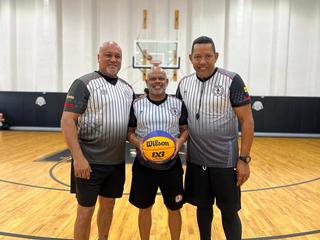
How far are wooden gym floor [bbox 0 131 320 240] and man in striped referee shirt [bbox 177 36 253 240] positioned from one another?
0.85 metres

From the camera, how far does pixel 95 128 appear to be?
Answer: 2.44 meters

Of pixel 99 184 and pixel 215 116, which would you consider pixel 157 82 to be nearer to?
pixel 215 116

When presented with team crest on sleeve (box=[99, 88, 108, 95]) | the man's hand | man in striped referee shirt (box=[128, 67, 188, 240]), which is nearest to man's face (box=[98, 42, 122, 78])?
team crest on sleeve (box=[99, 88, 108, 95])

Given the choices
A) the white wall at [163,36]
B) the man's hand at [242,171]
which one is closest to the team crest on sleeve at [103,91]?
the man's hand at [242,171]

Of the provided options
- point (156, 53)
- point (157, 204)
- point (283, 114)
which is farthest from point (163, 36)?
point (157, 204)

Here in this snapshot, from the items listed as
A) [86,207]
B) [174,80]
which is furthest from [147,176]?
[174,80]

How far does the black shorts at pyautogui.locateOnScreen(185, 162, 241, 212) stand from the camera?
93.6 inches

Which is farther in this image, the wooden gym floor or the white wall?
the white wall

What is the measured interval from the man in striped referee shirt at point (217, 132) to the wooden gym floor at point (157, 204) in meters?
0.85

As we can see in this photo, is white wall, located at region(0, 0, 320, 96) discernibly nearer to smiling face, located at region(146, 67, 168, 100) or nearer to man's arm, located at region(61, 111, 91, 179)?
smiling face, located at region(146, 67, 168, 100)

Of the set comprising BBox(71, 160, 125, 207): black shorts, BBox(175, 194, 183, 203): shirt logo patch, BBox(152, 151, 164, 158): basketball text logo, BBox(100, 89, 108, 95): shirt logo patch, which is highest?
BBox(100, 89, 108, 95): shirt logo patch

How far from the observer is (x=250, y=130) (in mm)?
2324

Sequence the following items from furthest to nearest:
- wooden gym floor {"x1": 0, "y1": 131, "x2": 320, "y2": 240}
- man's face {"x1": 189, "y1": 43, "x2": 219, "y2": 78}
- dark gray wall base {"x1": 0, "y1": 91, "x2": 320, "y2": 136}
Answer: dark gray wall base {"x1": 0, "y1": 91, "x2": 320, "y2": 136} < wooden gym floor {"x1": 0, "y1": 131, "x2": 320, "y2": 240} < man's face {"x1": 189, "y1": 43, "x2": 219, "y2": 78}

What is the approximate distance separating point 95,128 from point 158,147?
1.73 ft
